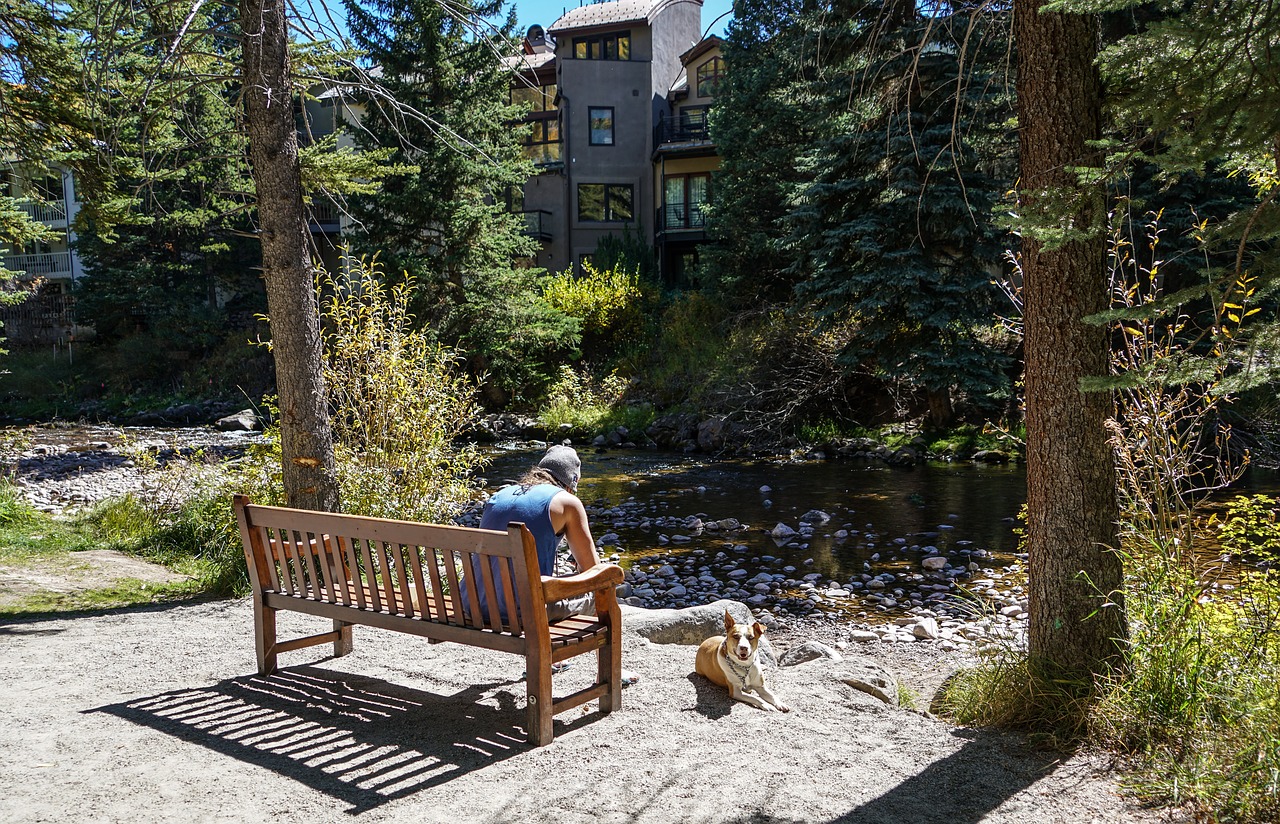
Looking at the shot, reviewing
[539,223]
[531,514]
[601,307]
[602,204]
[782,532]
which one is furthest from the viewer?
[602,204]

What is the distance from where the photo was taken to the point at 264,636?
214 inches

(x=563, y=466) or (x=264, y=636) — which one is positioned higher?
(x=563, y=466)

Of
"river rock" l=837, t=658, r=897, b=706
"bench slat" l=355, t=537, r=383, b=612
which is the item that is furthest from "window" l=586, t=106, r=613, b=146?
"bench slat" l=355, t=537, r=383, b=612

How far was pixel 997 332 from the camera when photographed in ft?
62.3

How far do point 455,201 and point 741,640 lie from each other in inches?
808

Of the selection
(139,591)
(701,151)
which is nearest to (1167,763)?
(139,591)

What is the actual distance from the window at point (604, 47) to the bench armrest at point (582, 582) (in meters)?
33.6

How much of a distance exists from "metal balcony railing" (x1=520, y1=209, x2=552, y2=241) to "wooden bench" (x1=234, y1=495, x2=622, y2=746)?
1138 inches

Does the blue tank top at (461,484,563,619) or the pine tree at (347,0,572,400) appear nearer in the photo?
the blue tank top at (461,484,563,619)

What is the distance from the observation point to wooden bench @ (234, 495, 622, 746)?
4.27 metres

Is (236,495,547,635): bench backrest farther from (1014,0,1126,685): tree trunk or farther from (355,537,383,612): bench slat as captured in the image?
(1014,0,1126,685): tree trunk

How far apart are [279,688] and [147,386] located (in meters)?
30.0

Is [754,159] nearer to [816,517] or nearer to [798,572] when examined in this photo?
[816,517]

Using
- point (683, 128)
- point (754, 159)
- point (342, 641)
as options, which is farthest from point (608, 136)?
point (342, 641)
